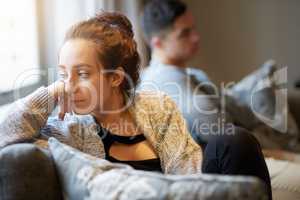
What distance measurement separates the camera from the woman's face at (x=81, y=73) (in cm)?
138

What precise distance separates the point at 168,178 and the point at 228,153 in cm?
28

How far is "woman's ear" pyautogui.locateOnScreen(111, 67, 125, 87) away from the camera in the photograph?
1.45m

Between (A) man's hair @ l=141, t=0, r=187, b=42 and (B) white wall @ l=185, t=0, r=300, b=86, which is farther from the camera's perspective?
(B) white wall @ l=185, t=0, r=300, b=86

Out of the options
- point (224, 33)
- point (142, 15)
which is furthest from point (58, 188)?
point (224, 33)

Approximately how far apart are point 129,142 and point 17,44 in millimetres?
791

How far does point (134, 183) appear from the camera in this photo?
1.11 meters

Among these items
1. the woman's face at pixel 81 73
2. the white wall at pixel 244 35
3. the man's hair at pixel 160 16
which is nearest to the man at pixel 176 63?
the man's hair at pixel 160 16

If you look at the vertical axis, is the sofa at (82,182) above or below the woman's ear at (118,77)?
below

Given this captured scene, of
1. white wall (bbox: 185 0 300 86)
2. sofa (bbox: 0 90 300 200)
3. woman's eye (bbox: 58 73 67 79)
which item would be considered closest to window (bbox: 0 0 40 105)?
woman's eye (bbox: 58 73 67 79)

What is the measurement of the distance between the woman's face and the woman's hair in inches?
0.9

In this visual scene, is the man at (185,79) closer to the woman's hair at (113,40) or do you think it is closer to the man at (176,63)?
the man at (176,63)

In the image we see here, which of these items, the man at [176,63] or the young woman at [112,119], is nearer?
the young woman at [112,119]

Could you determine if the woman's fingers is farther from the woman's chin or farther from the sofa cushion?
the sofa cushion

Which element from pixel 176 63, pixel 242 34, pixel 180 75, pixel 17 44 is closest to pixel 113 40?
pixel 17 44
